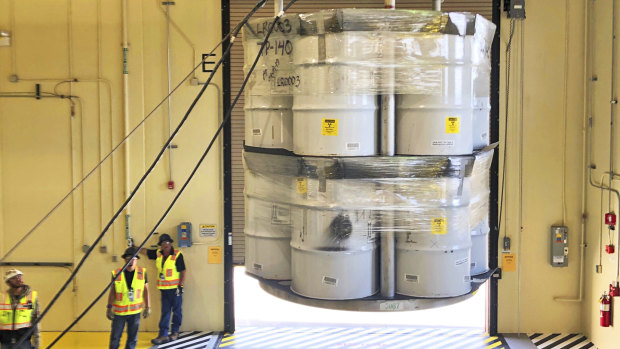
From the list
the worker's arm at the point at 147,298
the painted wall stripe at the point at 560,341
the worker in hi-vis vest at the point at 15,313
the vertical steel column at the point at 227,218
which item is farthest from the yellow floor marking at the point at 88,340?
the painted wall stripe at the point at 560,341

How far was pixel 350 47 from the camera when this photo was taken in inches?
169

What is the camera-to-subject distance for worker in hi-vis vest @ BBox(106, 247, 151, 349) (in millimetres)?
9703

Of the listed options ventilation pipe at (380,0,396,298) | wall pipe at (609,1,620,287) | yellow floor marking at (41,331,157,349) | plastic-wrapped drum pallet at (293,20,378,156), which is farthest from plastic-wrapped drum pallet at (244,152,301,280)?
wall pipe at (609,1,620,287)

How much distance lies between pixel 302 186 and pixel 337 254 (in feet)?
1.59

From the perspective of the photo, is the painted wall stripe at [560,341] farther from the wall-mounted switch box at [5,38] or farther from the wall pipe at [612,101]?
the wall-mounted switch box at [5,38]

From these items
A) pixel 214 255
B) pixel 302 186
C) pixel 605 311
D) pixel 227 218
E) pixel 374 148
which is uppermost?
pixel 374 148

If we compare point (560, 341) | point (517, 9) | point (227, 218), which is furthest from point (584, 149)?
point (227, 218)

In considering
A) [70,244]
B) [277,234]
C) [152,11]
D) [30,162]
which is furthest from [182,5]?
[277,234]

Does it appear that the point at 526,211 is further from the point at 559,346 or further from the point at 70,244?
the point at 70,244

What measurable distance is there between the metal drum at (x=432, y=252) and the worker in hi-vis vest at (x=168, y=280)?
6.40 m

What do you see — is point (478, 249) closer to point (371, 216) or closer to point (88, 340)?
point (371, 216)

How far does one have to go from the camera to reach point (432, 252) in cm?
462

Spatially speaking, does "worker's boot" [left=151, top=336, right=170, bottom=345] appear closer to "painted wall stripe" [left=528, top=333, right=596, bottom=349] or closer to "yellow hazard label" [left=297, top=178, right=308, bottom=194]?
"painted wall stripe" [left=528, top=333, right=596, bottom=349]

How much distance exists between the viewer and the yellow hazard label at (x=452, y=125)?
4.50m
